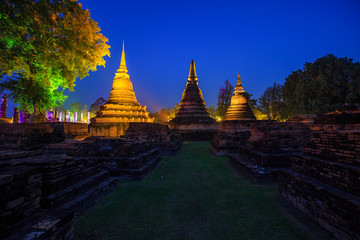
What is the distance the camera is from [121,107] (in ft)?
51.9

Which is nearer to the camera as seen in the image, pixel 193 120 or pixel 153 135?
pixel 153 135

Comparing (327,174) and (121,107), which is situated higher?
(121,107)

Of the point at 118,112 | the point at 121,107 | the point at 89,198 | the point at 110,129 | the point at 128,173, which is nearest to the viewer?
the point at 89,198

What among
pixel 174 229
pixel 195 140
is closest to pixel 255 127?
pixel 174 229

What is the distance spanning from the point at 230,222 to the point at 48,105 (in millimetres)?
13105

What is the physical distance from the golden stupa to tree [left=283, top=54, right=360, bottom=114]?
63.2ft

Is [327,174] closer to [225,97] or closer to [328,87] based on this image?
[328,87]

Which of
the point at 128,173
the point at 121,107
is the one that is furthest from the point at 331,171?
the point at 121,107

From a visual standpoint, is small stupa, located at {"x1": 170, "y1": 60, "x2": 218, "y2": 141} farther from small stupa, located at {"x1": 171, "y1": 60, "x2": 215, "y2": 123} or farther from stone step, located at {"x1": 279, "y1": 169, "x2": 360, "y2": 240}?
stone step, located at {"x1": 279, "y1": 169, "x2": 360, "y2": 240}

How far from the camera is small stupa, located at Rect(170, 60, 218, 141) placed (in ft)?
68.6

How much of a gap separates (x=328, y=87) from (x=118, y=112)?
73.9ft

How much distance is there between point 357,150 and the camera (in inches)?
109

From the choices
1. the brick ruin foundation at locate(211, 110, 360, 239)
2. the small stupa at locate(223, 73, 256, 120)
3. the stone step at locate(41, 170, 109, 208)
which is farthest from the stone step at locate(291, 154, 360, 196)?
the small stupa at locate(223, 73, 256, 120)

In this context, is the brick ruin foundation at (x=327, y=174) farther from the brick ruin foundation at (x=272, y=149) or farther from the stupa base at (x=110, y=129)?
the stupa base at (x=110, y=129)
